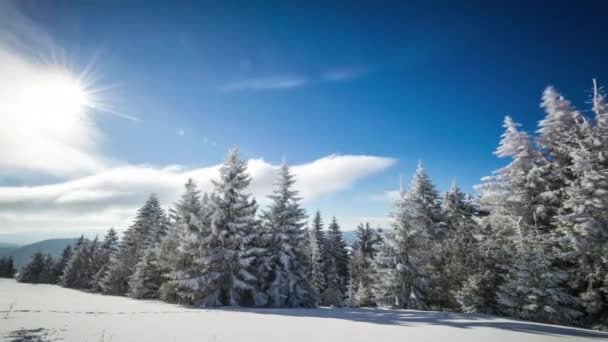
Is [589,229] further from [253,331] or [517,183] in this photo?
[253,331]

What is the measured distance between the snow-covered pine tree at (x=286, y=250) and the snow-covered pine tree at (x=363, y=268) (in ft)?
19.2

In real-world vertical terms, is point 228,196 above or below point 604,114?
below

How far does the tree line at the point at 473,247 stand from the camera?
12.7m

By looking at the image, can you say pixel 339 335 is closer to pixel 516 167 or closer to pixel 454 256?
pixel 454 256

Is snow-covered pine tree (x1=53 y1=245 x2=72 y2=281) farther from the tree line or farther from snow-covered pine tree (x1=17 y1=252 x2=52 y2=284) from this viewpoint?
the tree line

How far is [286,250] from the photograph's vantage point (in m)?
19.5

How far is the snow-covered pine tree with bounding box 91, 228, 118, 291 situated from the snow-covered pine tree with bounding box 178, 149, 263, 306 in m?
18.8

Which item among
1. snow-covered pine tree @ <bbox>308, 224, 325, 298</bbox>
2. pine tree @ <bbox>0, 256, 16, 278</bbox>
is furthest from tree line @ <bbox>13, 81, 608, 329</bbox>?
pine tree @ <bbox>0, 256, 16, 278</bbox>

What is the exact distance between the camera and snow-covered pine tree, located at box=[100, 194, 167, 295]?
88.1ft

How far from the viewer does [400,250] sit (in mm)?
21078

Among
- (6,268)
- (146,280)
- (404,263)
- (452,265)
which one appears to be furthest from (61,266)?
(452,265)

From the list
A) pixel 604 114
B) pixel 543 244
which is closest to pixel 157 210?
pixel 543 244

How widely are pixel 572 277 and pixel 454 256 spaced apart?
4.98m

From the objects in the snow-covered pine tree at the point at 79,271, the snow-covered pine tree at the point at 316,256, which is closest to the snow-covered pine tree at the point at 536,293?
the snow-covered pine tree at the point at 316,256
